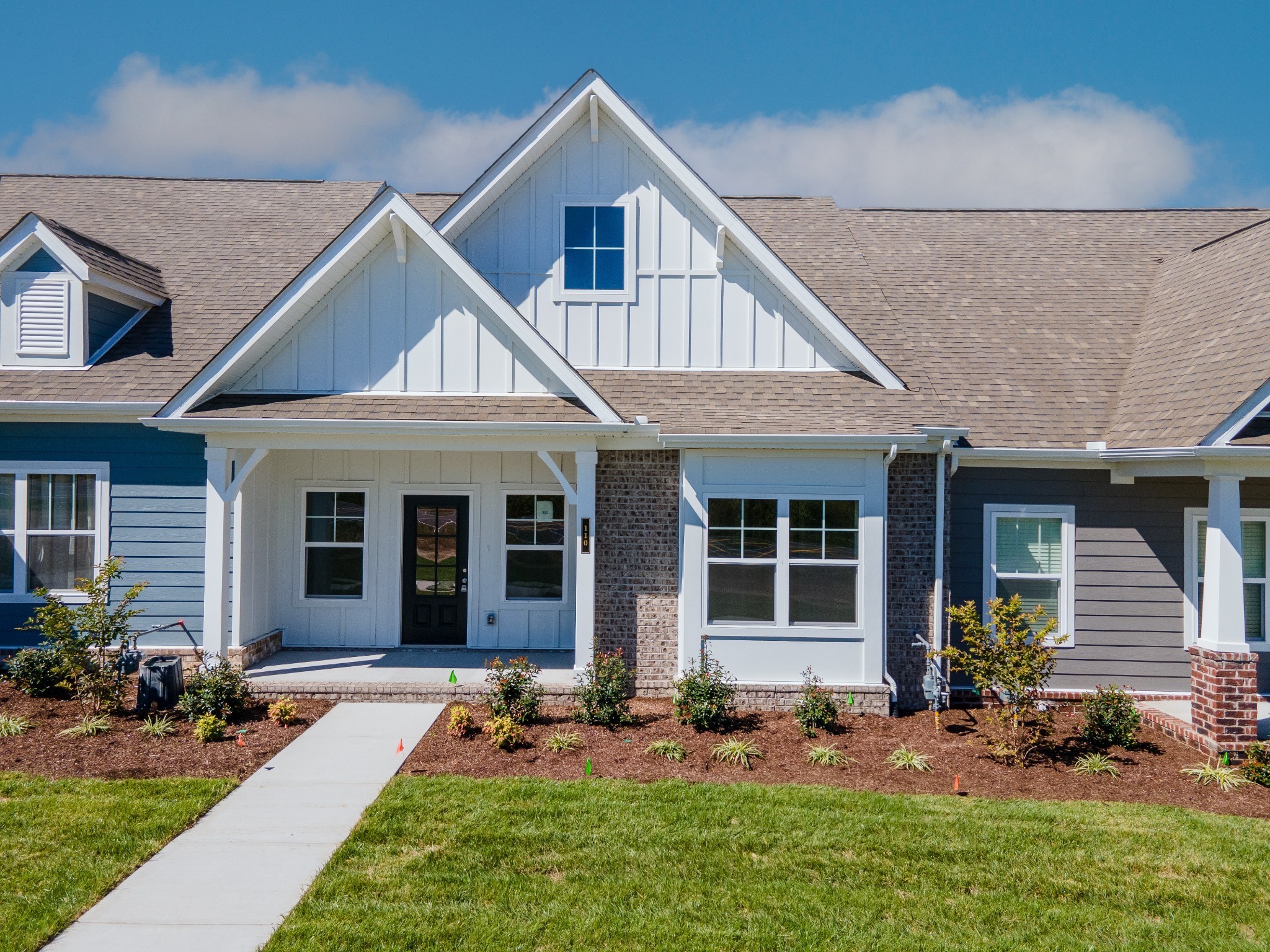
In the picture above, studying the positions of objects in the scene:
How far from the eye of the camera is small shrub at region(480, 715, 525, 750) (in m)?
8.17

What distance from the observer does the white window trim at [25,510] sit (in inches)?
420

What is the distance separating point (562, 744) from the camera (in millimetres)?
8250

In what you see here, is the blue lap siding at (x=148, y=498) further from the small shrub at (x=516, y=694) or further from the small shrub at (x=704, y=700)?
the small shrub at (x=704, y=700)

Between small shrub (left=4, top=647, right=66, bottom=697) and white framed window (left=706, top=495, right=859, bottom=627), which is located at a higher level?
white framed window (left=706, top=495, right=859, bottom=627)

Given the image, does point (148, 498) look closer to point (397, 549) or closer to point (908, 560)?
point (397, 549)

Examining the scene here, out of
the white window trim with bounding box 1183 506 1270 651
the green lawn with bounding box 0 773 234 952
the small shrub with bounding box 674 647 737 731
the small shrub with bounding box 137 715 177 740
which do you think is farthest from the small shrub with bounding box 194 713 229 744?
the white window trim with bounding box 1183 506 1270 651

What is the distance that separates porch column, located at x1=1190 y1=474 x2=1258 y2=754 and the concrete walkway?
8.23m

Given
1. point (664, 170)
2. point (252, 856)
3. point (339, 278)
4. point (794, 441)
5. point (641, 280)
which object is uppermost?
point (664, 170)

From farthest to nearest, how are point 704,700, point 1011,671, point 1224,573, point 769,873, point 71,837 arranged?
point 704,700 → point 1224,573 → point 1011,671 → point 71,837 → point 769,873

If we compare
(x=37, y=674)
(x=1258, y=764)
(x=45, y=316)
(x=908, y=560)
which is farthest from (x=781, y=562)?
(x=45, y=316)

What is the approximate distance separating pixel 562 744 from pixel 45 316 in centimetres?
906

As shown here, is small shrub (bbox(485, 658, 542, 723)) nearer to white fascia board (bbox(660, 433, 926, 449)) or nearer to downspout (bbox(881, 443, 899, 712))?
white fascia board (bbox(660, 433, 926, 449))

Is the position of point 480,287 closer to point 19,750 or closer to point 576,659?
point 576,659

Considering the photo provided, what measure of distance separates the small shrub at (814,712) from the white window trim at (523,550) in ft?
12.4
